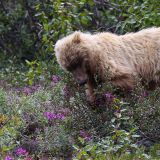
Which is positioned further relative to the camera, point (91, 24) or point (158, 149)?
point (91, 24)

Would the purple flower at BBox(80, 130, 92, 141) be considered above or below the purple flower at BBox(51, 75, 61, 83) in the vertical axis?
above

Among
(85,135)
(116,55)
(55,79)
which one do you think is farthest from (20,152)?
(55,79)

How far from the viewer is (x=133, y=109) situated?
292 inches

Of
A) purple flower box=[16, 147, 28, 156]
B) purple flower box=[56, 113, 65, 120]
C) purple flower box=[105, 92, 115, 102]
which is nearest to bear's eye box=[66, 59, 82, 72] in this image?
purple flower box=[56, 113, 65, 120]

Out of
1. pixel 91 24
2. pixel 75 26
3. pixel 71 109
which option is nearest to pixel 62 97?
pixel 71 109

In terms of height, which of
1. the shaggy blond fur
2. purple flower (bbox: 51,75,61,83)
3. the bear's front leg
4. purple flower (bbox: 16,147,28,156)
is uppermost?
the shaggy blond fur

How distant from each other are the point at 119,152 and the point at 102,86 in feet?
4.11

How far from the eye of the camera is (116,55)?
8.35 metres

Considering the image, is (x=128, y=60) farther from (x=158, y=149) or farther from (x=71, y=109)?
(x=158, y=149)

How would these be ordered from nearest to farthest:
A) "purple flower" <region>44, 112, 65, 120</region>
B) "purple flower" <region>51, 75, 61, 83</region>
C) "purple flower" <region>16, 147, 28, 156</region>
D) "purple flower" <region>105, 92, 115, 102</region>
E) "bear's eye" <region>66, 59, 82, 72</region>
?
"purple flower" <region>16, 147, 28, 156</region>, "purple flower" <region>105, 92, 115, 102</region>, "purple flower" <region>44, 112, 65, 120</region>, "bear's eye" <region>66, 59, 82, 72</region>, "purple flower" <region>51, 75, 61, 83</region>

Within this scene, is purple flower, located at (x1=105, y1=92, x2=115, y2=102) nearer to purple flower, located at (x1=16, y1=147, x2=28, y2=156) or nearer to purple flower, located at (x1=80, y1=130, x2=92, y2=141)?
purple flower, located at (x1=80, y1=130, x2=92, y2=141)

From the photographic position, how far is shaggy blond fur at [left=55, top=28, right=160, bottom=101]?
7.98m

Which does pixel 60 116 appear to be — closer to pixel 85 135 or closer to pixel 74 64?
pixel 74 64

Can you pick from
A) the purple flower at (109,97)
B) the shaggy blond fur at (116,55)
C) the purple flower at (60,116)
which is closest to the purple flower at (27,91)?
the shaggy blond fur at (116,55)
